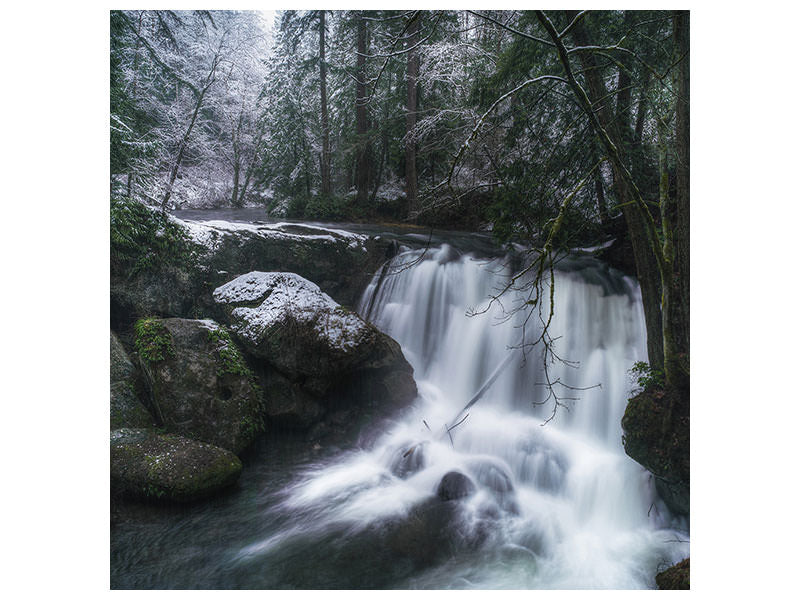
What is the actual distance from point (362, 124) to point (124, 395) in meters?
2.50

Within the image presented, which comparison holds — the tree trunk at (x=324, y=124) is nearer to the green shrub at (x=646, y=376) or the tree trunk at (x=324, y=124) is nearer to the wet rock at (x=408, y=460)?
the wet rock at (x=408, y=460)

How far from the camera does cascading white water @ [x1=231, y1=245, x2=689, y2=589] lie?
196 centimetres

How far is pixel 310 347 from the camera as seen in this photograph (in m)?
2.82

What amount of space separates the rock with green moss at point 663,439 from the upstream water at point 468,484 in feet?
0.30

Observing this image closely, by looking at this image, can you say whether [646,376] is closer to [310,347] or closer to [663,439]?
[663,439]

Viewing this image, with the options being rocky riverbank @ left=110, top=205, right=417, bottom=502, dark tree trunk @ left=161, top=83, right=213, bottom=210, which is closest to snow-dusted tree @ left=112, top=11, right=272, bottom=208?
dark tree trunk @ left=161, top=83, right=213, bottom=210

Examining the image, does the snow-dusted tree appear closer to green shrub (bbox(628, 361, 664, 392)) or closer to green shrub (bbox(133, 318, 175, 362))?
green shrub (bbox(133, 318, 175, 362))

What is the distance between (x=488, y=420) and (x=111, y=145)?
2.82 meters

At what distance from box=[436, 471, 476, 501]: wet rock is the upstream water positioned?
3cm

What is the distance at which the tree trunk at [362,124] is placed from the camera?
2543 millimetres

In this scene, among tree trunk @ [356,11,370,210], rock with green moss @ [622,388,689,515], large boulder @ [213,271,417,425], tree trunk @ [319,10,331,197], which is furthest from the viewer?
large boulder @ [213,271,417,425]

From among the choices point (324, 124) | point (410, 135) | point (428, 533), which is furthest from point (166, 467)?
point (410, 135)

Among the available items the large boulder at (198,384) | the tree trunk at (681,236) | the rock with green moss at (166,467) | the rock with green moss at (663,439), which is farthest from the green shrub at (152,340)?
the tree trunk at (681,236)
